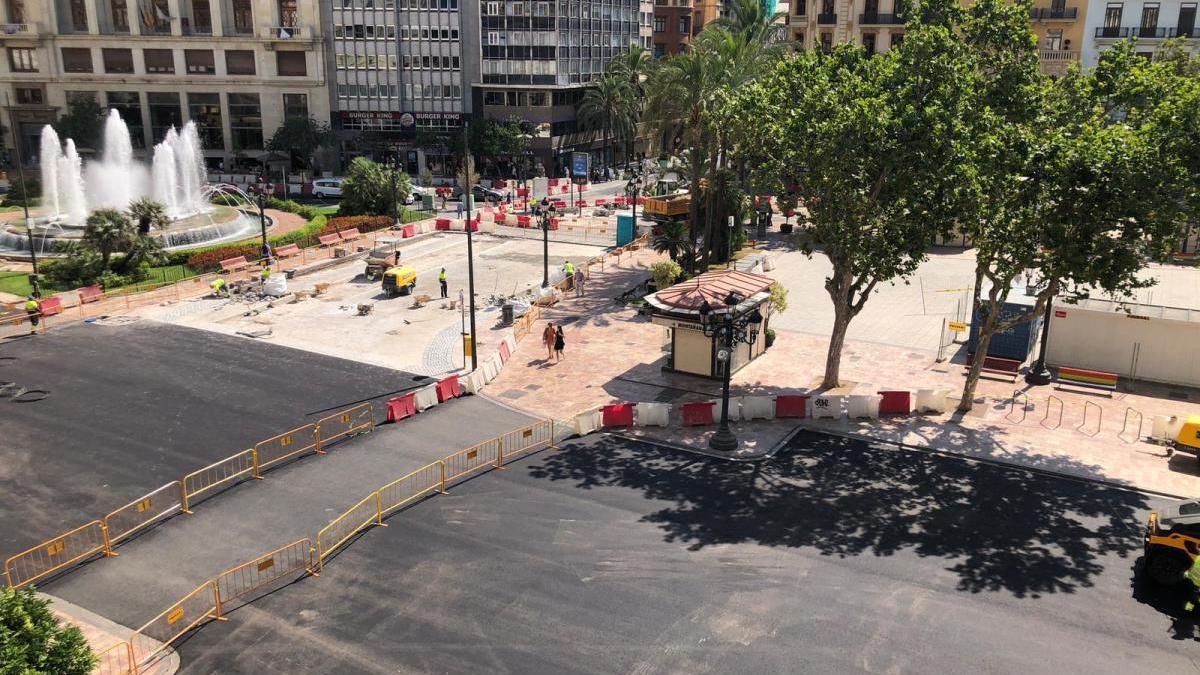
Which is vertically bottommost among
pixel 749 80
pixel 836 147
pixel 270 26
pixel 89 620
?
pixel 89 620

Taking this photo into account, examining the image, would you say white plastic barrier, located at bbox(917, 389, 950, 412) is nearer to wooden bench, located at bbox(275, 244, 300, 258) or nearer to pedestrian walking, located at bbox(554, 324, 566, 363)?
pedestrian walking, located at bbox(554, 324, 566, 363)

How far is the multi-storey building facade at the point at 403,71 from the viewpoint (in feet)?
260

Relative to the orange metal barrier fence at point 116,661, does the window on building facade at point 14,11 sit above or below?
above

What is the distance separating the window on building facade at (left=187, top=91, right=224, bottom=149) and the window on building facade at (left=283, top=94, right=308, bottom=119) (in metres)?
6.53

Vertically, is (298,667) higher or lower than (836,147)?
lower

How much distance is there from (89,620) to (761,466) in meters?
16.2

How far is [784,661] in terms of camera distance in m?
15.8

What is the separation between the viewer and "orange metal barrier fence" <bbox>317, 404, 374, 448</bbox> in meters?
25.8

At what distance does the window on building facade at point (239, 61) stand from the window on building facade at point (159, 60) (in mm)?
5035

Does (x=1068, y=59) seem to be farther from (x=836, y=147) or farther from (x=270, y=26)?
(x=270, y=26)

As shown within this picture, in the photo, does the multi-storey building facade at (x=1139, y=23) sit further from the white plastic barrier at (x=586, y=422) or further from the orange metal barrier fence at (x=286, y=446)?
the orange metal barrier fence at (x=286, y=446)

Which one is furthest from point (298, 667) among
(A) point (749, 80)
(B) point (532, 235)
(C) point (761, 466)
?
(B) point (532, 235)

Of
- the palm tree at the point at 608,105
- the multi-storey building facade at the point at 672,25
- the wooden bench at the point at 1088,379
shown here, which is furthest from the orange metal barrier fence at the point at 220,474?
the multi-storey building facade at the point at 672,25

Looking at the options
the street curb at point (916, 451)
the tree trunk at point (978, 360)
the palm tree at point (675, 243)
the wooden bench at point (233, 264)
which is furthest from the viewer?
the wooden bench at point (233, 264)
